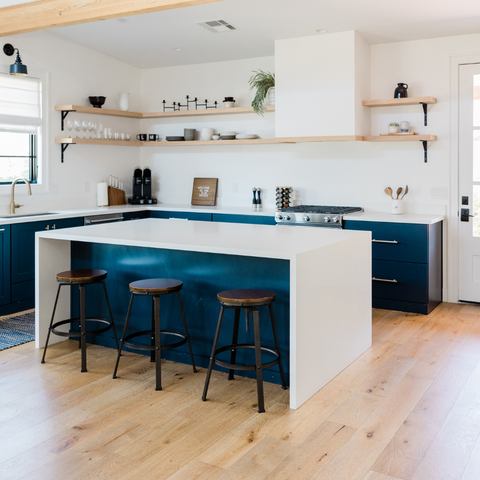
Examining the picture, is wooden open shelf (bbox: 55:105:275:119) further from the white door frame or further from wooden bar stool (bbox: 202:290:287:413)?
wooden bar stool (bbox: 202:290:287:413)

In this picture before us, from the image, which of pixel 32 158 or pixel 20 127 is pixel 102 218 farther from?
pixel 20 127

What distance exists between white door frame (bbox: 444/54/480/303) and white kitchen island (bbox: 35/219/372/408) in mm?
1725

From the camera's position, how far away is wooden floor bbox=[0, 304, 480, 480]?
220 cm

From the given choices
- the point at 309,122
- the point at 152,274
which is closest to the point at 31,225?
the point at 152,274

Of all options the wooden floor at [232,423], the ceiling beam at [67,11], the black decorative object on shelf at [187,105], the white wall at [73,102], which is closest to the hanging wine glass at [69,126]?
the white wall at [73,102]

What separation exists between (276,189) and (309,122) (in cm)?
87

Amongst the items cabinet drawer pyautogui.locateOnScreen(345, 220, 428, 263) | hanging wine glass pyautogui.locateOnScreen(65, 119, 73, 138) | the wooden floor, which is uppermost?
hanging wine glass pyautogui.locateOnScreen(65, 119, 73, 138)

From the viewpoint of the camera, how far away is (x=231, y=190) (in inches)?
245

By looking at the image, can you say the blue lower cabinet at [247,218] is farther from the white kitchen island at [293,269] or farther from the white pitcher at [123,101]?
the white pitcher at [123,101]

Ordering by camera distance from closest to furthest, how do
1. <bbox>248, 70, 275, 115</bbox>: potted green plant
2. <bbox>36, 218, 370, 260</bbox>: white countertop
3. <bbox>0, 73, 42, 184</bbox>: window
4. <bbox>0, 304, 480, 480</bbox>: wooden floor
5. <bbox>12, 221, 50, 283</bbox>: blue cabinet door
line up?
<bbox>0, 304, 480, 480</bbox>: wooden floor, <bbox>36, 218, 370, 260</bbox>: white countertop, <bbox>12, 221, 50, 283</bbox>: blue cabinet door, <bbox>0, 73, 42, 184</bbox>: window, <bbox>248, 70, 275, 115</bbox>: potted green plant

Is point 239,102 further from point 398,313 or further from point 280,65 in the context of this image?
point 398,313

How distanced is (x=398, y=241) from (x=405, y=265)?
22 centimetres

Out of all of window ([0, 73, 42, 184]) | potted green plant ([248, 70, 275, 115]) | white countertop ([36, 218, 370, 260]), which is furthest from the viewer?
potted green plant ([248, 70, 275, 115])

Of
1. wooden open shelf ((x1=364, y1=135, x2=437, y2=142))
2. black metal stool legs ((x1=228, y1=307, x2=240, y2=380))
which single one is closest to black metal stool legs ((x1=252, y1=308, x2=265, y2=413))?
black metal stool legs ((x1=228, y1=307, x2=240, y2=380))
